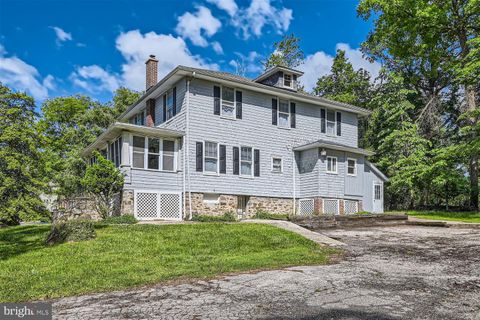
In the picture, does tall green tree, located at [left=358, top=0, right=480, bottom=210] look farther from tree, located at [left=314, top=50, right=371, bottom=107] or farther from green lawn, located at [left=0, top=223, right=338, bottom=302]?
green lawn, located at [left=0, top=223, right=338, bottom=302]

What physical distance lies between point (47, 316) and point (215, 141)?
13803 mm

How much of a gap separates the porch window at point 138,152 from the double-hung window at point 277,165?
701cm

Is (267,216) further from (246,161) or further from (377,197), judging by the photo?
(377,197)

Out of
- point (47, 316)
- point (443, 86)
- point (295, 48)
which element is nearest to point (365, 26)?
point (443, 86)

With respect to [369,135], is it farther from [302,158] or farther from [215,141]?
[215,141]

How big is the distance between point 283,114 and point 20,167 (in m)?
12.9

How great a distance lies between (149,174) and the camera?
54.2ft

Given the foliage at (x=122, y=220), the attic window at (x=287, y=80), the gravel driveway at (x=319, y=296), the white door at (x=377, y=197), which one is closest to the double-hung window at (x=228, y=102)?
the attic window at (x=287, y=80)

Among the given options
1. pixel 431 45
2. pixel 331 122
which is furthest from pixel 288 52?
pixel 331 122

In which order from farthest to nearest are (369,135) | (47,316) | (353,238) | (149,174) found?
(369,135)
(149,174)
(353,238)
(47,316)

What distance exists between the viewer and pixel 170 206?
16828mm

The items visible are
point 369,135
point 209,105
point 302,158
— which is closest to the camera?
point 209,105

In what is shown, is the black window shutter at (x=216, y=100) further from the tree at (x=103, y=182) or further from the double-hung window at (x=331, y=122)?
the double-hung window at (x=331, y=122)

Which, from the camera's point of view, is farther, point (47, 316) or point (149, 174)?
point (149, 174)
